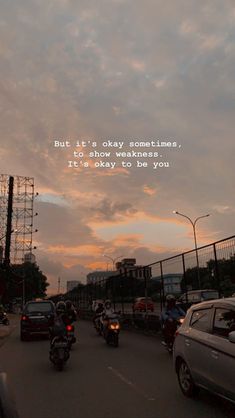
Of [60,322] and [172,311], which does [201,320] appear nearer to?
[60,322]

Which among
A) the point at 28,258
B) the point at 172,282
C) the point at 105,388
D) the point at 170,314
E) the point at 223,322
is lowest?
the point at 105,388

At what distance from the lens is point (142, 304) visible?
22844 mm

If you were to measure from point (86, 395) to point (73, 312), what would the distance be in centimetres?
588

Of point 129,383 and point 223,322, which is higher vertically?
point 223,322

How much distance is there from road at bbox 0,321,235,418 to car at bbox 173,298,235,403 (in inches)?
14.6

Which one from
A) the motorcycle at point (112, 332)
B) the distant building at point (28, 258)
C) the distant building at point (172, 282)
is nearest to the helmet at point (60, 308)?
the motorcycle at point (112, 332)

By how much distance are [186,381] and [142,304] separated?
15.8m

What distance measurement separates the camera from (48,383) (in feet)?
29.5

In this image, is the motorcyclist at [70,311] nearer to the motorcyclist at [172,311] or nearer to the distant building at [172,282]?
the motorcyclist at [172,311]

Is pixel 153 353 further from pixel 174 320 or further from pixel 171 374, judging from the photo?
pixel 171 374

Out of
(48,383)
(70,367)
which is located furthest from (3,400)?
(70,367)

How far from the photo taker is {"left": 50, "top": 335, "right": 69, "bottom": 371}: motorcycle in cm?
1066

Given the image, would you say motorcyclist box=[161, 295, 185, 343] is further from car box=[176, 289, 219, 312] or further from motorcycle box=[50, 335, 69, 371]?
car box=[176, 289, 219, 312]

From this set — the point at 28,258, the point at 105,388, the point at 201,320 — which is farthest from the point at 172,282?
the point at 28,258
